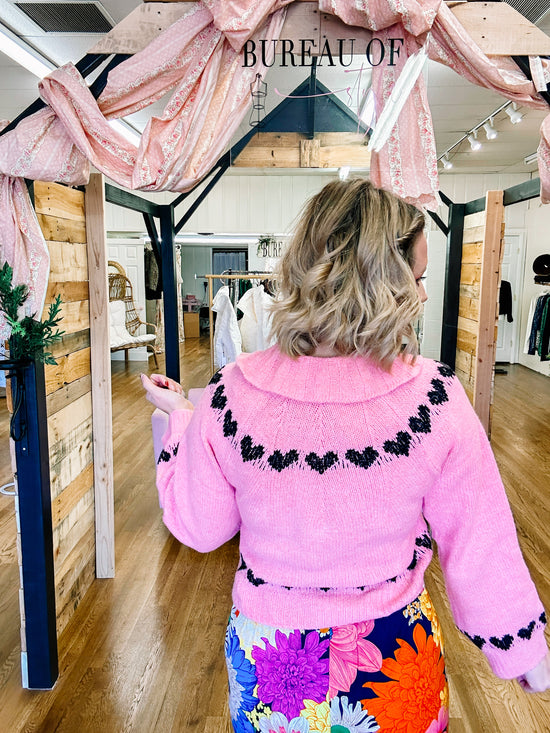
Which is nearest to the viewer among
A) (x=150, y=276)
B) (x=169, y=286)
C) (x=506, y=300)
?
(x=169, y=286)

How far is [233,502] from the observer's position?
104 cm

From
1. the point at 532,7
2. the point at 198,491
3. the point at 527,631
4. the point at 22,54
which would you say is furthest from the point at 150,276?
the point at 527,631

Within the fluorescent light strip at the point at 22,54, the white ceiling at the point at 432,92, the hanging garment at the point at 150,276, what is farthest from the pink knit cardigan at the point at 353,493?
the hanging garment at the point at 150,276

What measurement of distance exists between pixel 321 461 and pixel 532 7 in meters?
4.08

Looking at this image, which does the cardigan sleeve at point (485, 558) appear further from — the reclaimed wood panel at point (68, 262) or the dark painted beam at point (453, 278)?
the dark painted beam at point (453, 278)

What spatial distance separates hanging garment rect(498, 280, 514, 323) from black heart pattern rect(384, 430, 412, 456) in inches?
358

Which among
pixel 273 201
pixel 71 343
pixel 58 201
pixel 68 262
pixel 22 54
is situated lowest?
pixel 71 343

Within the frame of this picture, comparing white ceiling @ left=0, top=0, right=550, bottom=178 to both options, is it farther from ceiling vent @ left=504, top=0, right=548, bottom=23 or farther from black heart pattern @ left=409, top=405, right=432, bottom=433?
black heart pattern @ left=409, top=405, right=432, bottom=433

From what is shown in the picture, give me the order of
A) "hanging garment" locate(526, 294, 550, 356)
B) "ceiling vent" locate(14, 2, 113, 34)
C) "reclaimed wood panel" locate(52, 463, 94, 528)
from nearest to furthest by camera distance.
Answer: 1. "reclaimed wood panel" locate(52, 463, 94, 528)
2. "ceiling vent" locate(14, 2, 113, 34)
3. "hanging garment" locate(526, 294, 550, 356)

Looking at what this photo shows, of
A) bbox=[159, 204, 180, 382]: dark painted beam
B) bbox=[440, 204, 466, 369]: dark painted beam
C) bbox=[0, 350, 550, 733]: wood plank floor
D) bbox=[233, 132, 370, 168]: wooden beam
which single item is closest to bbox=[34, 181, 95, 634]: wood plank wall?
bbox=[0, 350, 550, 733]: wood plank floor

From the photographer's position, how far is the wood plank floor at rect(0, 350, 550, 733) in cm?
205

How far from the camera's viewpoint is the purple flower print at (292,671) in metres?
0.96

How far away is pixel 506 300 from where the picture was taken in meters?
9.38

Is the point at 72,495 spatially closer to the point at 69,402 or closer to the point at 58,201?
the point at 69,402
